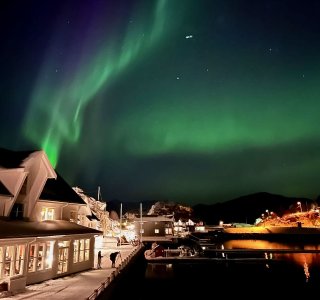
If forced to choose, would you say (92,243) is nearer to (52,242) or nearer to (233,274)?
(52,242)

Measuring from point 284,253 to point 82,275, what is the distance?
57339mm

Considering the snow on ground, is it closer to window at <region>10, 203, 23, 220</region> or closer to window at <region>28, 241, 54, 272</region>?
window at <region>28, 241, 54, 272</region>

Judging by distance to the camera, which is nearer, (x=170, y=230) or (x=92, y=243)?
(x=92, y=243)

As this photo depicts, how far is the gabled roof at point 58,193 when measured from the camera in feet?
83.5

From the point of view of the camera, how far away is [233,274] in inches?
1763

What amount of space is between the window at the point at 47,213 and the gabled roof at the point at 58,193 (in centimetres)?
90

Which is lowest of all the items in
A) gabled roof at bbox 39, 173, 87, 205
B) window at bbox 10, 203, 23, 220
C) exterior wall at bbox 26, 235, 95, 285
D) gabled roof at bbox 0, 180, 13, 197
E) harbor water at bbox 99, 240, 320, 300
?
harbor water at bbox 99, 240, 320, 300

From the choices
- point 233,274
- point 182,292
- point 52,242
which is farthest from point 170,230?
point 52,242

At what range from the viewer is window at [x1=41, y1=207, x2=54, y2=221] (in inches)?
957

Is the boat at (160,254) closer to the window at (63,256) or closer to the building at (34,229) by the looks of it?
the building at (34,229)

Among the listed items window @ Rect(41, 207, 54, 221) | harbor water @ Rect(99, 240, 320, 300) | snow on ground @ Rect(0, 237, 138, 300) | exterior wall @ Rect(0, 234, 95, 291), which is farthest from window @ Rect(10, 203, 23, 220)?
harbor water @ Rect(99, 240, 320, 300)

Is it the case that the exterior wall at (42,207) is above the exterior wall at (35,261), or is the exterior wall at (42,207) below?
above

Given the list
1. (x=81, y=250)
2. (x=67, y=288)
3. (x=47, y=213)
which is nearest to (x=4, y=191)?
(x=47, y=213)

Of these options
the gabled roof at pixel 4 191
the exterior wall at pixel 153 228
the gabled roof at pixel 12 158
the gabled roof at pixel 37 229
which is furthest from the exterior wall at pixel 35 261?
the exterior wall at pixel 153 228
